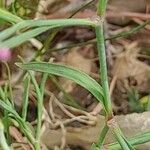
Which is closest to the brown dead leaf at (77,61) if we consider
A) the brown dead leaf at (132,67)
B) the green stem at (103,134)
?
the brown dead leaf at (132,67)

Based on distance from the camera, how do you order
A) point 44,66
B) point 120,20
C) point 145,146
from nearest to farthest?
point 44,66 → point 145,146 → point 120,20

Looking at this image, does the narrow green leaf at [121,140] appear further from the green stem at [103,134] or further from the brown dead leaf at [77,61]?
the brown dead leaf at [77,61]

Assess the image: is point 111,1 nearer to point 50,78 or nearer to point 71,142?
point 50,78

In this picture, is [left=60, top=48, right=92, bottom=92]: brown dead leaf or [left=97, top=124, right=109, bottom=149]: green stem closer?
[left=97, top=124, right=109, bottom=149]: green stem

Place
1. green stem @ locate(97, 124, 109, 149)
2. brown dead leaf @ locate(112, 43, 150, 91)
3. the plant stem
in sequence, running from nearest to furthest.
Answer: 1. the plant stem
2. green stem @ locate(97, 124, 109, 149)
3. brown dead leaf @ locate(112, 43, 150, 91)

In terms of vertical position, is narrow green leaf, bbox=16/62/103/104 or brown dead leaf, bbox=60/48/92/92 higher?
brown dead leaf, bbox=60/48/92/92

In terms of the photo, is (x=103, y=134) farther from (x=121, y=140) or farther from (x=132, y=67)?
(x=132, y=67)

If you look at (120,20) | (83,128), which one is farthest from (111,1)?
(83,128)

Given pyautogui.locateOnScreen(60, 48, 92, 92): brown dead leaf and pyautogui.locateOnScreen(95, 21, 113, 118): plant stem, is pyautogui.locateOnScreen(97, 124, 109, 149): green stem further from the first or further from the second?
pyautogui.locateOnScreen(60, 48, 92, 92): brown dead leaf

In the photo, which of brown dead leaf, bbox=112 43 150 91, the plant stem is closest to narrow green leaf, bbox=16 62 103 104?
the plant stem
